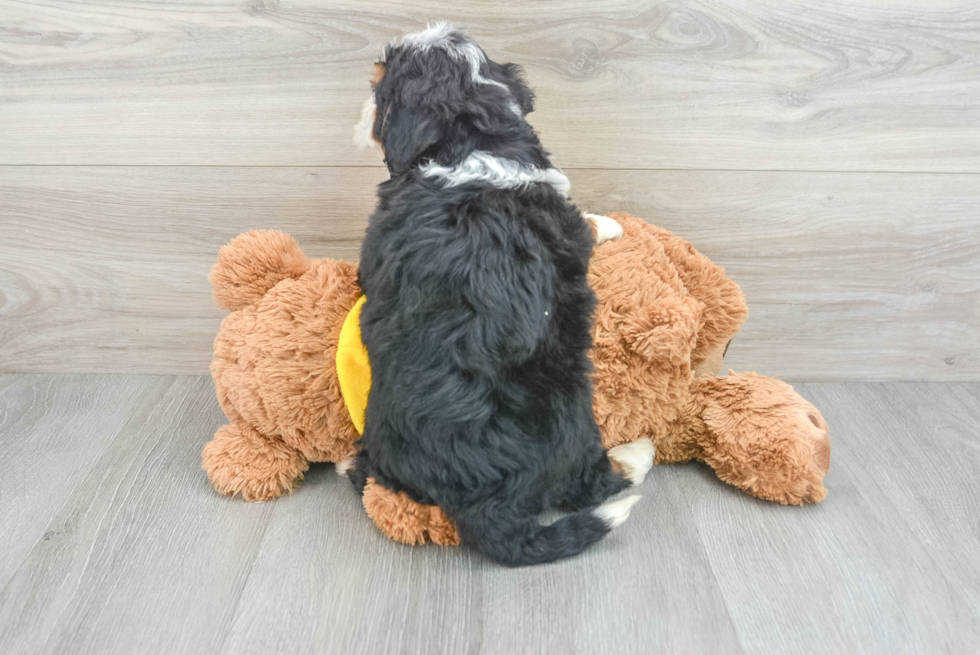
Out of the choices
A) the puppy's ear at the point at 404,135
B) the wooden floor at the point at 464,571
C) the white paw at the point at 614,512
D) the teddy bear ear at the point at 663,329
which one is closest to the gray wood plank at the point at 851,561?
the wooden floor at the point at 464,571

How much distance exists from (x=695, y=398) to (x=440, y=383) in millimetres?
424

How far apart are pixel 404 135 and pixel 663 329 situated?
378 mm

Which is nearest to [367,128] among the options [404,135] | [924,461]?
[404,135]

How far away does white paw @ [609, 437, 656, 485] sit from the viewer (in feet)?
2.99

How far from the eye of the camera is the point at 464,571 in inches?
31.4

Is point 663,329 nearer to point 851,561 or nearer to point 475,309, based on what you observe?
point 475,309

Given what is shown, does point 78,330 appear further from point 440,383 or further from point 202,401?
point 440,383

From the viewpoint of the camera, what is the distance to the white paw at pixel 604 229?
35.3 inches

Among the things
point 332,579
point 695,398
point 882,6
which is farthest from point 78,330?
point 882,6

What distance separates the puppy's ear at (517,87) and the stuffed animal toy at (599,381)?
207mm

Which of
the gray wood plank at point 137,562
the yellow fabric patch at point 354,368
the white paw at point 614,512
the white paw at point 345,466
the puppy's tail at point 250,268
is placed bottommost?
the gray wood plank at point 137,562

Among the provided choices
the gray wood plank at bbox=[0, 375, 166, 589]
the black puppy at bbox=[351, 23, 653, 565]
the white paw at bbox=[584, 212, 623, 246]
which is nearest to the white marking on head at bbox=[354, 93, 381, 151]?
the black puppy at bbox=[351, 23, 653, 565]

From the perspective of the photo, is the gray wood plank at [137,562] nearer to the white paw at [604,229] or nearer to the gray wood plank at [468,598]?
the gray wood plank at [468,598]

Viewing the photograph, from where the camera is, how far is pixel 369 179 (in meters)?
1.08
